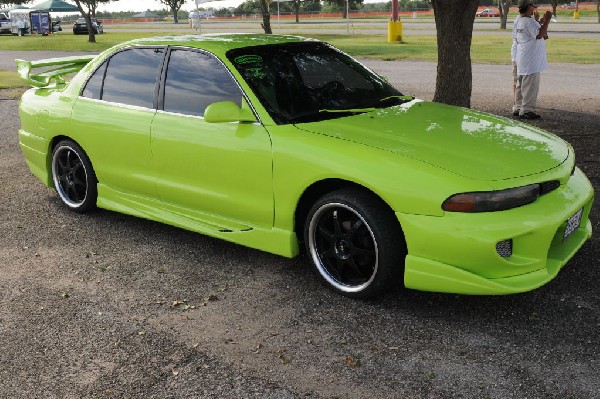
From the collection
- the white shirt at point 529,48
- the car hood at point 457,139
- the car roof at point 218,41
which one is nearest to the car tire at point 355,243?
the car hood at point 457,139

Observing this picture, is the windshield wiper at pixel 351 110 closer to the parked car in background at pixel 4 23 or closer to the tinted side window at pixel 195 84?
the tinted side window at pixel 195 84

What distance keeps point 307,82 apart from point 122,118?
59.9 inches

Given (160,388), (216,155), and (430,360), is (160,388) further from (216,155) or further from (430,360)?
(216,155)

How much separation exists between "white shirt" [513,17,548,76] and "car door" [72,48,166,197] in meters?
6.67

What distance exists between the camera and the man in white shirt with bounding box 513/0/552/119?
9875mm

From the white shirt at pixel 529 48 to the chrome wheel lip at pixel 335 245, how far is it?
7.00m

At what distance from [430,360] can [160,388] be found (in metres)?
1.37

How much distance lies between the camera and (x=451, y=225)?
357 centimetres

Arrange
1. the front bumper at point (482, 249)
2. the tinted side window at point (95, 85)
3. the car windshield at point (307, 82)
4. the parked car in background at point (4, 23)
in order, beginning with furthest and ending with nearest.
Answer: the parked car in background at point (4, 23) → the tinted side window at point (95, 85) → the car windshield at point (307, 82) → the front bumper at point (482, 249)

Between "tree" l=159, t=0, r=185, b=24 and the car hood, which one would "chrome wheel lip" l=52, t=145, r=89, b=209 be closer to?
the car hood

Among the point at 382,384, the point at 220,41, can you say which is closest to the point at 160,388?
the point at 382,384

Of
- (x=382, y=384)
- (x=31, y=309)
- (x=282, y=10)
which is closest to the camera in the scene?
(x=382, y=384)

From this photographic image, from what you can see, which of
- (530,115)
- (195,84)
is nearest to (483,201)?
(195,84)

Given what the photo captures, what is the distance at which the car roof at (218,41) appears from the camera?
4.85 meters
